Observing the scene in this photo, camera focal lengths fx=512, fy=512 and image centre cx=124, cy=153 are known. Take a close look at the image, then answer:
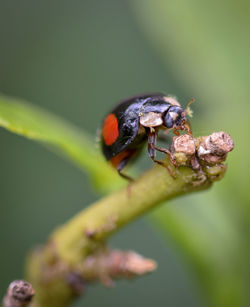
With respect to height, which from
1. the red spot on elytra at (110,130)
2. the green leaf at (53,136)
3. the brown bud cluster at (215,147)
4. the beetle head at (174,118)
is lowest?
the brown bud cluster at (215,147)

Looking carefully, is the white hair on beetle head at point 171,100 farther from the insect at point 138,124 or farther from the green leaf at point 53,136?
the green leaf at point 53,136

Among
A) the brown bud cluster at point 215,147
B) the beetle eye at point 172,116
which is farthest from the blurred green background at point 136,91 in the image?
the brown bud cluster at point 215,147

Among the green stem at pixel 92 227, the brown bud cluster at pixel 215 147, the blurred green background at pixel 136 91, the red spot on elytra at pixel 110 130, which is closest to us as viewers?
the brown bud cluster at pixel 215 147

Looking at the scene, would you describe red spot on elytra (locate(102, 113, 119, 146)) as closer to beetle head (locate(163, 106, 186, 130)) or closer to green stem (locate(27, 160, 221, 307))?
beetle head (locate(163, 106, 186, 130))

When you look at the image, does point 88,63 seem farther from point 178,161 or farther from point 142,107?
point 178,161

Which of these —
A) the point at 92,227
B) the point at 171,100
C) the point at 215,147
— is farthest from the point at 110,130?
the point at 215,147

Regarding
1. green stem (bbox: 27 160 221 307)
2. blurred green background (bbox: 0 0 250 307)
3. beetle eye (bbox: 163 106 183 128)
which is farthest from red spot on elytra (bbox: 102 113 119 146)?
blurred green background (bbox: 0 0 250 307)

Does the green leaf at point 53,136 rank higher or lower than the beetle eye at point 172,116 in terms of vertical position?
higher
